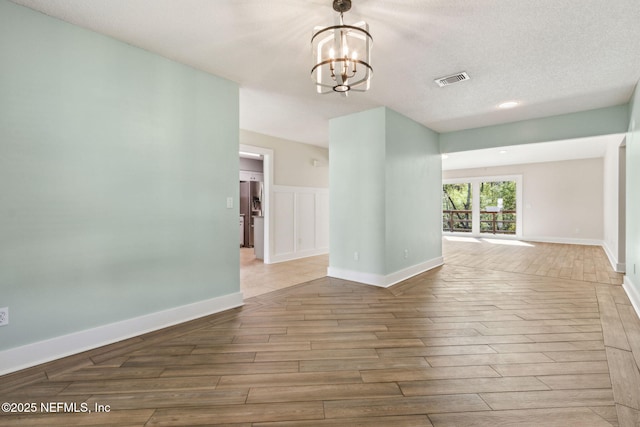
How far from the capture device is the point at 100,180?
2.28 m

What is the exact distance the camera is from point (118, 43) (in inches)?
93.2

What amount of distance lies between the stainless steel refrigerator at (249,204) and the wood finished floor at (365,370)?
16.3 ft

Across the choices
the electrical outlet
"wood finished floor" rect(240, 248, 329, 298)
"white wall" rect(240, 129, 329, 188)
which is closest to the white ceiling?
"white wall" rect(240, 129, 329, 188)

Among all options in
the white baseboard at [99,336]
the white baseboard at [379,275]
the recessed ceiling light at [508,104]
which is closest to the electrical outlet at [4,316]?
the white baseboard at [99,336]

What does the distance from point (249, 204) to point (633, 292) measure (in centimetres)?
724

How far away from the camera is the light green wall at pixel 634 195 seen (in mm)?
3012

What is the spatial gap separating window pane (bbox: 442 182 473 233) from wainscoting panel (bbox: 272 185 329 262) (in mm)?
5695

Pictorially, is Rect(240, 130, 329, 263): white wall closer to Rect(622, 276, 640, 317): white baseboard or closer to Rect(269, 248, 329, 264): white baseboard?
Rect(269, 248, 329, 264): white baseboard

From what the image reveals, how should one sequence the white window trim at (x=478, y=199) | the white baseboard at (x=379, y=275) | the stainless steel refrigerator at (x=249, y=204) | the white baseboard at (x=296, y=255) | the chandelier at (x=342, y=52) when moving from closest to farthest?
the chandelier at (x=342, y=52), the white baseboard at (x=379, y=275), the white baseboard at (x=296, y=255), the stainless steel refrigerator at (x=249, y=204), the white window trim at (x=478, y=199)

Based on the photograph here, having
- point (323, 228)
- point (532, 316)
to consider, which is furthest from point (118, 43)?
point (323, 228)

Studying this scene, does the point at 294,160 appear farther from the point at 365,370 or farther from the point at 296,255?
the point at 365,370

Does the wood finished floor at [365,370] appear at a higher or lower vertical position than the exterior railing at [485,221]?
lower

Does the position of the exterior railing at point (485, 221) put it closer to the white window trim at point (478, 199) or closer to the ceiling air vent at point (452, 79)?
the white window trim at point (478, 199)

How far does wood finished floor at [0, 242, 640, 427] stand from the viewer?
4.97 ft
